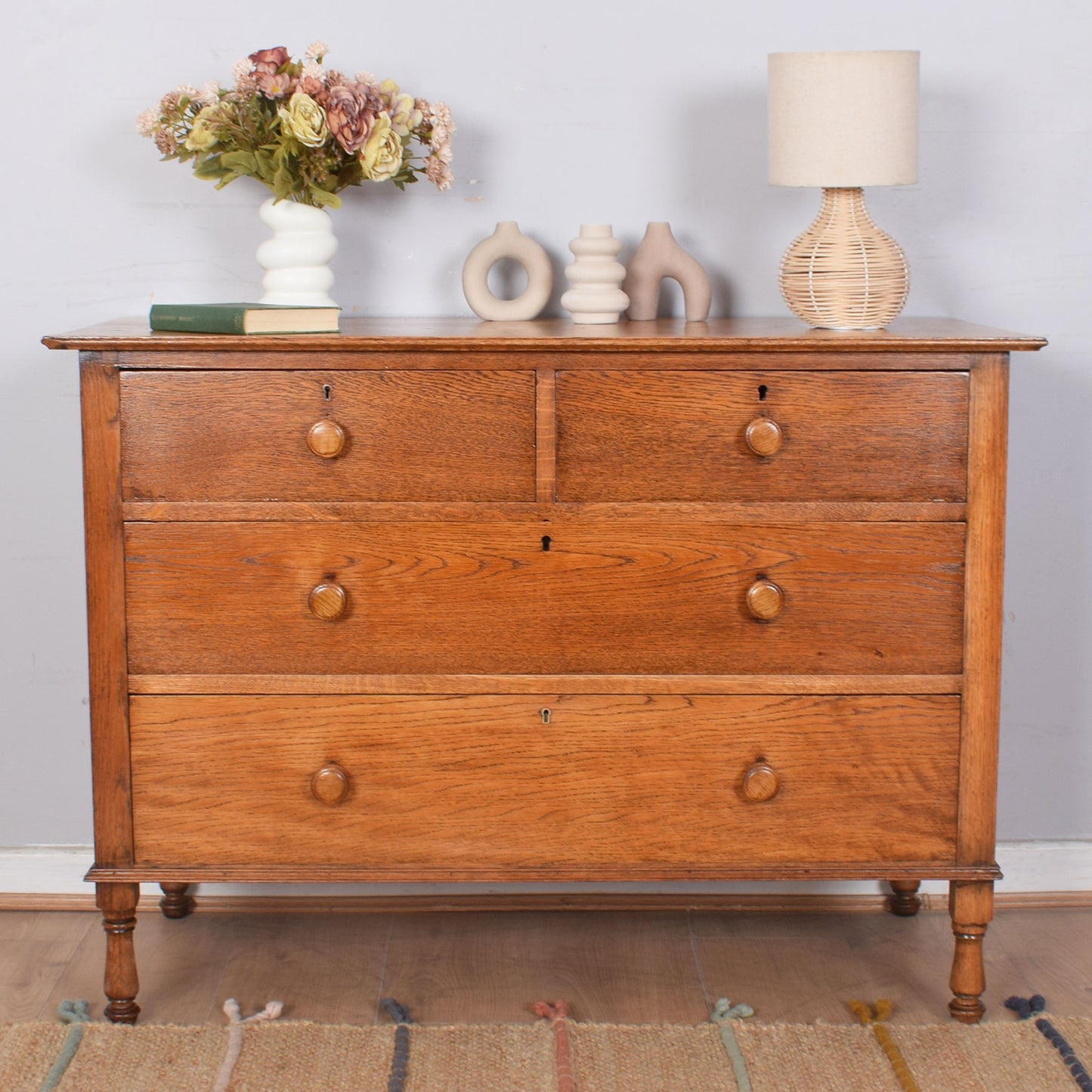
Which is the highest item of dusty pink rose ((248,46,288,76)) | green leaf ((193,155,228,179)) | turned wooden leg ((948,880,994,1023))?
dusty pink rose ((248,46,288,76))

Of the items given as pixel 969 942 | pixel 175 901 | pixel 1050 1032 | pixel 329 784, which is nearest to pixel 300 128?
pixel 329 784

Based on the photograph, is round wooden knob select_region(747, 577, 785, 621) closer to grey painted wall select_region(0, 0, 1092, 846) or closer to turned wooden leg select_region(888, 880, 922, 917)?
grey painted wall select_region(0, 0, 1092, 846)

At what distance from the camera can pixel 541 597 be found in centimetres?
195

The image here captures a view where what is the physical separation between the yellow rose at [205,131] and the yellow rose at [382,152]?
0.23 meters

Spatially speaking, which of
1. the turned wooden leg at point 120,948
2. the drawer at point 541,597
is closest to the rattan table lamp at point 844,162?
the drawer at point 541,597

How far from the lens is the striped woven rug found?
194 centimetres

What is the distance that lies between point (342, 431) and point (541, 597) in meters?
0.36

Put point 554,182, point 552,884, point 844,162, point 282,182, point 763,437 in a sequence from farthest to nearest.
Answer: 1. point 552,884
2. point 554,182
3. point 282,182
4. point 844,162
5. point 763,437

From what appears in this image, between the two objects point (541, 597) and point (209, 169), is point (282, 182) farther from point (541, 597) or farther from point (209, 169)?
point (541, 597)

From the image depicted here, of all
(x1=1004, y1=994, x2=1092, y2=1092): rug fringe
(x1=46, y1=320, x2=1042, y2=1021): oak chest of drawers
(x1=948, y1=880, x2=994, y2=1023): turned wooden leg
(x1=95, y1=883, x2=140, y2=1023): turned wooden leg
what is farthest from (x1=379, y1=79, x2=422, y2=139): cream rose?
(x1=1004, y1=994, x2=1092, y2=1092): rug fringe

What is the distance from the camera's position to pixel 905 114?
6.62 ft

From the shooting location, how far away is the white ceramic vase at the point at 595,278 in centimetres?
220

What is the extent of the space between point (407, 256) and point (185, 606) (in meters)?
0.78

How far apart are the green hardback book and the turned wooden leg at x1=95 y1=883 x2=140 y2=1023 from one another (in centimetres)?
83
